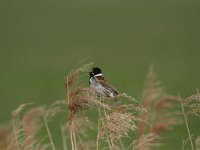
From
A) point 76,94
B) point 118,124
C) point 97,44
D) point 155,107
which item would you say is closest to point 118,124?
point 118,124

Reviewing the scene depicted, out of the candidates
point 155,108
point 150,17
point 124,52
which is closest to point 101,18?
point 150,17

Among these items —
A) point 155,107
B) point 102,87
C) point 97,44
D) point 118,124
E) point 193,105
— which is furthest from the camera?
point 97,44

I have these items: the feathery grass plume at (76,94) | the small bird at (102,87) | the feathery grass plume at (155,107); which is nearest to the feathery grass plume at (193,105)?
the small bird at (102,87)

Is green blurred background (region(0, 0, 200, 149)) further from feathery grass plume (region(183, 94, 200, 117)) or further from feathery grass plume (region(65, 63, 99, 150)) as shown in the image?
feathery grass plume (region(65, 63, 99, 150))

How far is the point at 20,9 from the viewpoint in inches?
1751

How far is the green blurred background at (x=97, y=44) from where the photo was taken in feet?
80.7

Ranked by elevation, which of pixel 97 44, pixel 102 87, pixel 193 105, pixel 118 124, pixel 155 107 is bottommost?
pixel 118 124

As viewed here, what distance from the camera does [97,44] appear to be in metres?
33.9

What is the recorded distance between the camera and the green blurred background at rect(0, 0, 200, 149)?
24594 mm

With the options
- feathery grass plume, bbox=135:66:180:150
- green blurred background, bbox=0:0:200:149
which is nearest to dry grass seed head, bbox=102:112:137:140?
feathery grass plume, bbox=135:66:180:150

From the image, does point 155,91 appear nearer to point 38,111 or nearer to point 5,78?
point 38,111

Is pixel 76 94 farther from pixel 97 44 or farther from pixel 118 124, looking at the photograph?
pixel 97 44

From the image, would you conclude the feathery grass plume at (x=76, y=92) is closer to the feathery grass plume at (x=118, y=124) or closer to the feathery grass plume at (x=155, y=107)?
the feathery grass plume at (x=118, y=124)

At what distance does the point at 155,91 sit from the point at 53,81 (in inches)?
680
